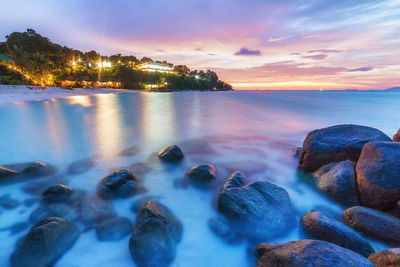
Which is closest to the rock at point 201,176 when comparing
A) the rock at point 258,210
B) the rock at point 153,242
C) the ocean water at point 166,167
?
the ocean water at point 166,167

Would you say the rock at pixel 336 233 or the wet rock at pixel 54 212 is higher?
the rock at pixel 336 233

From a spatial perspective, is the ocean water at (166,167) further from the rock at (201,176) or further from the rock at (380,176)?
the rock at (380,176)

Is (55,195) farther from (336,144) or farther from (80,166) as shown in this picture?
(336,144)

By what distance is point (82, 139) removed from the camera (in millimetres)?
8086

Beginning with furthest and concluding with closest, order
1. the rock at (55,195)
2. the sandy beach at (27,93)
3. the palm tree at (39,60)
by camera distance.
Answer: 1. the palm tree at (39,60)
2. the sandy beach at (27,93)
3. the rock at (55,195)

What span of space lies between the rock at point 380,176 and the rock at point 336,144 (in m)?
0.86

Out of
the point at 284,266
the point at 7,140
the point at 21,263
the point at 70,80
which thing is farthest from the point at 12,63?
the point at 284,266

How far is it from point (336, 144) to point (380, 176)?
147 centimetres

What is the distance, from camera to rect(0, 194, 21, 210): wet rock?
3.40 m

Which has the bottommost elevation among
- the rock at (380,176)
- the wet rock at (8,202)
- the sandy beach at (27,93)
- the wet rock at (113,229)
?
the wet rock at (8,202)

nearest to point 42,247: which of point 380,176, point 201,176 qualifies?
point 201,176

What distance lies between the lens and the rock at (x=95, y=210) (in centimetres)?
313

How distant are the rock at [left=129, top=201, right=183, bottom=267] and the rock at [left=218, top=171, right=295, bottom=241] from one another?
3.45ft

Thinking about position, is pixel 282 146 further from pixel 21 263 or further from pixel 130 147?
pixel 21 263
